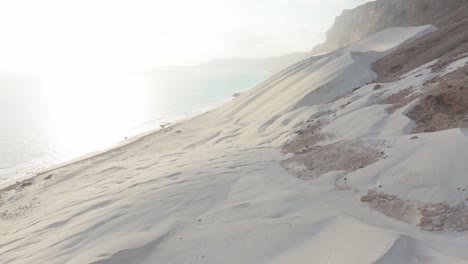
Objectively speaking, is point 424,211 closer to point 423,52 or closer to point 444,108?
point 444,108

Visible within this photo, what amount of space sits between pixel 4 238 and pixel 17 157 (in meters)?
12.1

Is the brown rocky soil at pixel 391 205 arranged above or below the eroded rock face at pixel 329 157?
below

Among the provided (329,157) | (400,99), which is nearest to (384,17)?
(400,99)

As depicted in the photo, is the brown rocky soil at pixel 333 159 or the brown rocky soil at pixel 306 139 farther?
the brown rocky soil at pixel 306 139

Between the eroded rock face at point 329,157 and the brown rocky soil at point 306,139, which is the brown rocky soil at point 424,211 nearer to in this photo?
the eroded rock face at point 329,157

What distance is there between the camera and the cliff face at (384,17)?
91.3 feet

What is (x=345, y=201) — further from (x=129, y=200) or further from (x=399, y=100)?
(x=399, y=100)

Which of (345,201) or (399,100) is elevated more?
(399,100)

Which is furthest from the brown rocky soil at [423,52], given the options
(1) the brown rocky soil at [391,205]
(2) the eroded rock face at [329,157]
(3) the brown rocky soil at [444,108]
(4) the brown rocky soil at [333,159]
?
(1) the brown rocky soil at [391,205]

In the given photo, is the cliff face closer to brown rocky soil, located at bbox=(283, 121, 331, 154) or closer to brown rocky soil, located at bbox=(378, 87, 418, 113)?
brown rocky soil, located at bbox=(378, 87, 418, 113)

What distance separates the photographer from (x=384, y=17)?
42.4m

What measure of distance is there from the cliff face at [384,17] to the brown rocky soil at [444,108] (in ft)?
58.8

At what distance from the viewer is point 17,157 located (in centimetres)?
1571

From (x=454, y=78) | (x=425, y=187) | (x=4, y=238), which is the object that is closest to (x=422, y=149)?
(x=425, y=187)
